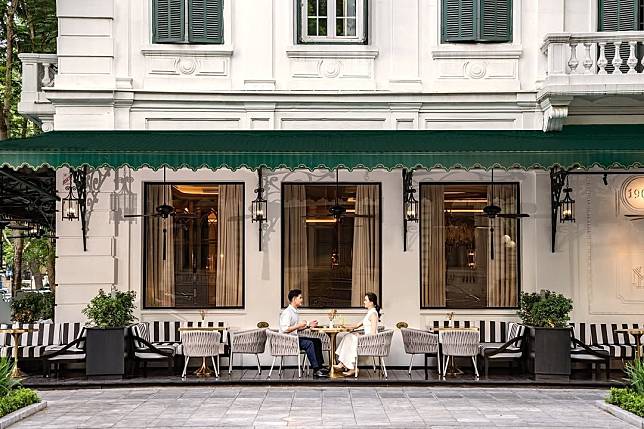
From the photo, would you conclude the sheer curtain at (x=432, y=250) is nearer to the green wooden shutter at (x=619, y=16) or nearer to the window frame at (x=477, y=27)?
the window frame at (x=477, y=27)

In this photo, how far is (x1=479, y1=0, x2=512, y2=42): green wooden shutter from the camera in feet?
55.2

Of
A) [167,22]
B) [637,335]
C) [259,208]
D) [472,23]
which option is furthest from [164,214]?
[637,335]

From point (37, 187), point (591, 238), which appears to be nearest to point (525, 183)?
point (591, 238)

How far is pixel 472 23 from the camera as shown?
16.8 m

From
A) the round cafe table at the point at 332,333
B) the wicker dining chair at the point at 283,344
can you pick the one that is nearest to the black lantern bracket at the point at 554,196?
the round cafe table at the point at 332,333

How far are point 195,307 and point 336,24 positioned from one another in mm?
5400

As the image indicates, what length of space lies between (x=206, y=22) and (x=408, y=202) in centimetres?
456

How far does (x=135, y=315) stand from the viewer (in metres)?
16.8

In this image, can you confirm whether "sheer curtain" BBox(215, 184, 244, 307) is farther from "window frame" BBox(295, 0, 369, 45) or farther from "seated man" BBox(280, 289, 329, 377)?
"window frame" BBox(295, 0, 369, 45)

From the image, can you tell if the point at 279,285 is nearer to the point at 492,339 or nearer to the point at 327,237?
the point at 327,237

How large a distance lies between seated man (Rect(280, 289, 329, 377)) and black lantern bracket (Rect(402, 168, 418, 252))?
2.27 meters

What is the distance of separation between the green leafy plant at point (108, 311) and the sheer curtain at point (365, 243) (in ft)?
12.7

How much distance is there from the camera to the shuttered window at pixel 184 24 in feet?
55.1

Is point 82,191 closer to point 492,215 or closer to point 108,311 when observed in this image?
point 108,311
